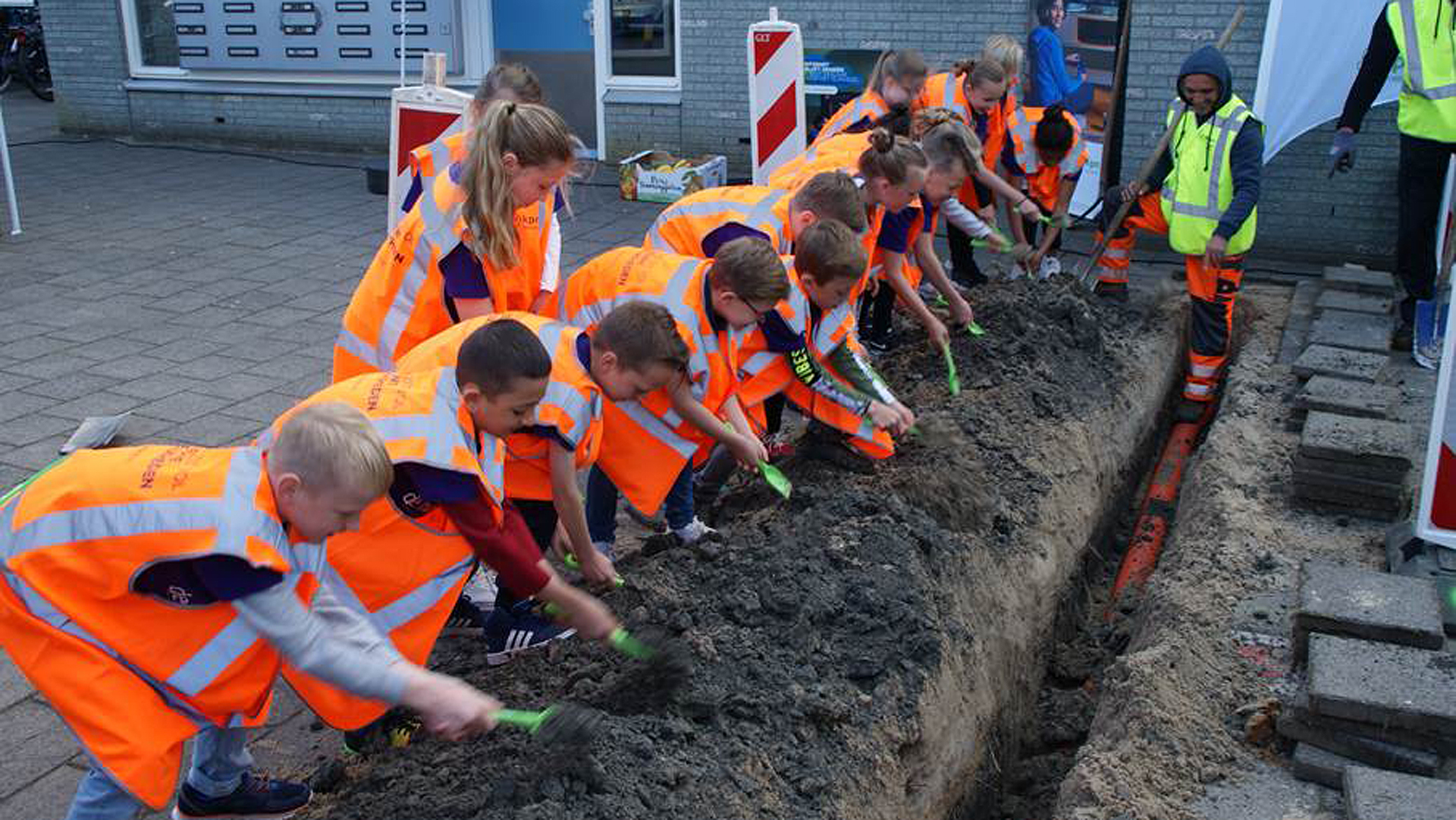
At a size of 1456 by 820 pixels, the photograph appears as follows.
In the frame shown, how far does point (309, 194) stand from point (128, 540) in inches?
344

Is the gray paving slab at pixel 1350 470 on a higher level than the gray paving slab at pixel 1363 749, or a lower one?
higher

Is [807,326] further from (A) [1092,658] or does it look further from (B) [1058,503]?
(A) [1092,658]

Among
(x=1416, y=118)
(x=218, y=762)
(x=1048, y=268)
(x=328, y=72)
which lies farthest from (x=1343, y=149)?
(x=328, y=72)

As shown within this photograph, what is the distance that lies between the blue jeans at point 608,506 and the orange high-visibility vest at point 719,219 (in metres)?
0.95

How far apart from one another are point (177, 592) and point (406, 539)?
2.17ft

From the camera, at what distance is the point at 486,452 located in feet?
10.8

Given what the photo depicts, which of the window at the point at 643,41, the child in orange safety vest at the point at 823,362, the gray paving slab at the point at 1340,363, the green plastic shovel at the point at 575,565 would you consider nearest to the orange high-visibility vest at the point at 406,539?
the green plastic shovel at the point at 575,565

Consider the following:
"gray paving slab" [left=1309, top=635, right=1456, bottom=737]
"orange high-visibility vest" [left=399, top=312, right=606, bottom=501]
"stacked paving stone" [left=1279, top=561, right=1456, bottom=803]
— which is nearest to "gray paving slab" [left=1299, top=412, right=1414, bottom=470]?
"stacked paving stone" [left=1279, top=561, right=1456, bottom=803]

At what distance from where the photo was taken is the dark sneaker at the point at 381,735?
3.50 meters

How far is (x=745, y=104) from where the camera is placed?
35.2 ft

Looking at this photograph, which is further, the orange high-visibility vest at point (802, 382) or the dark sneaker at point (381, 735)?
the orange high-visibility vest at point (802, 382)

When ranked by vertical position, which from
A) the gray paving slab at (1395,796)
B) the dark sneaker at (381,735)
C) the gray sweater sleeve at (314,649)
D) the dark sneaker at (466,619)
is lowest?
the dark sneaker at (466,619)

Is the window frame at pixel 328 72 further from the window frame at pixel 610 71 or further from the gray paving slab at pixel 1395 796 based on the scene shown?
the gray paving slab at pixel 1395 796

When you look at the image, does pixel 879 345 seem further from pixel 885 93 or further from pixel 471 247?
pixel 471 247
